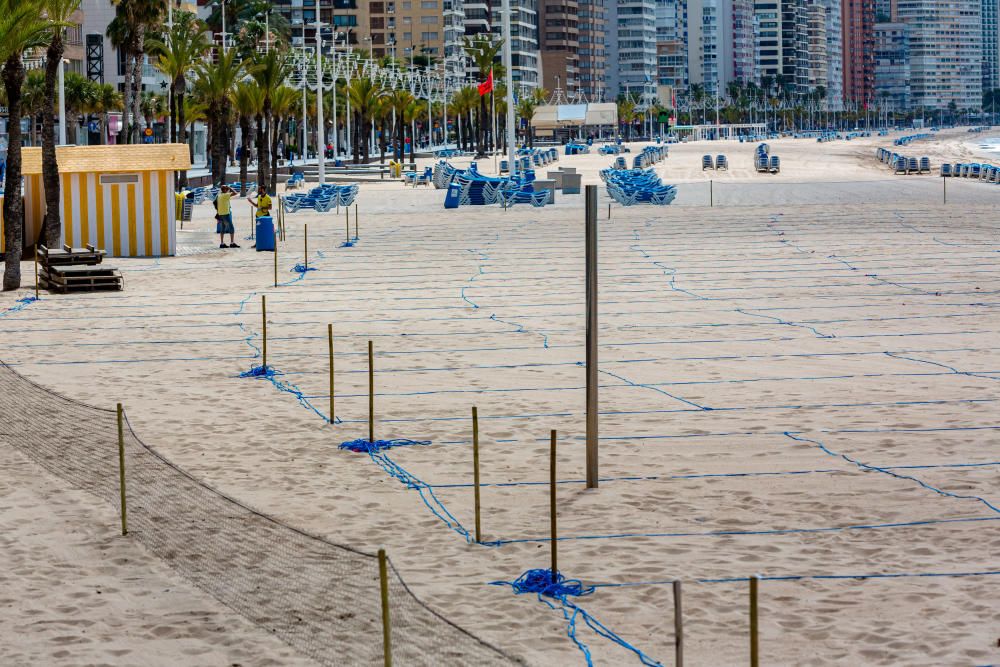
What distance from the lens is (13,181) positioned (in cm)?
2798

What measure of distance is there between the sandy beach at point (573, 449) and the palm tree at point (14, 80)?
4.44 ft

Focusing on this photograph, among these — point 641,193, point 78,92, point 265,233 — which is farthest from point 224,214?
point 78,92

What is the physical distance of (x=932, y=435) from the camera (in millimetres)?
13367

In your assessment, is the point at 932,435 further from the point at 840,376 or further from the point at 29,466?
the point at 29,466

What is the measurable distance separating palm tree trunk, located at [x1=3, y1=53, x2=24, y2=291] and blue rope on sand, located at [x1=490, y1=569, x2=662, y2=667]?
2036 cm

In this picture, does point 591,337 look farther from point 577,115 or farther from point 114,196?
point 577,115

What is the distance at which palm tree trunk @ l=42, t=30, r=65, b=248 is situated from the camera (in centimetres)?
3119

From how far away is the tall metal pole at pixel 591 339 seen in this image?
37.8 feet

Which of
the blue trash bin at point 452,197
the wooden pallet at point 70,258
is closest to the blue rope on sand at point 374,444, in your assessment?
the wooden pallet at point 70,258

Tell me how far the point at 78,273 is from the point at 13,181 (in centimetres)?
268

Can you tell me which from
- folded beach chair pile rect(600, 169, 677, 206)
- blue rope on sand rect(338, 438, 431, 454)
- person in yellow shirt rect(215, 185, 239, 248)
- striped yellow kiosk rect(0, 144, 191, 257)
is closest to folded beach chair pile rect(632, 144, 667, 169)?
folded beach chair pile rect(600, 169, 677, 206)

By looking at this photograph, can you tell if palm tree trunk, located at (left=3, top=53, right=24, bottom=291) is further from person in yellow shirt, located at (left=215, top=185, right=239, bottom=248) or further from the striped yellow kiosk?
person in yellow shirt, located at (left=215, top=185, right=239, bottom=248)

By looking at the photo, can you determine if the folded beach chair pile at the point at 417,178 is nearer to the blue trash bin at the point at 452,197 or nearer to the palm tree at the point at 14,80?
the blue trash bin at the point at 452,197

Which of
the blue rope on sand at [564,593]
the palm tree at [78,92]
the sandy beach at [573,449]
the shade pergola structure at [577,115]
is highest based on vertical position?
the shade pergola structure at [577,115]
